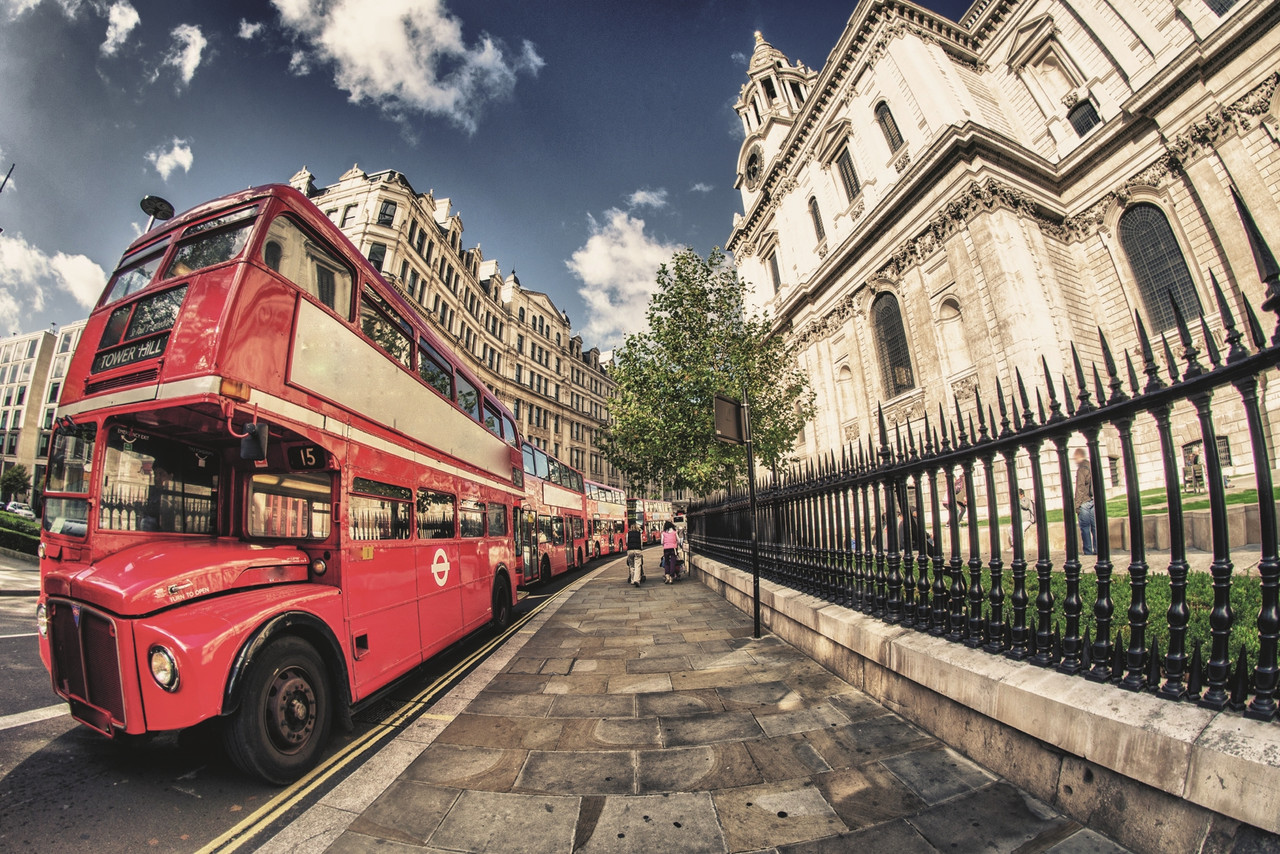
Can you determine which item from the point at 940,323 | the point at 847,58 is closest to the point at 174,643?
the point at 940,323

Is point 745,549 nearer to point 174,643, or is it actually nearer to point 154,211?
point 174,643

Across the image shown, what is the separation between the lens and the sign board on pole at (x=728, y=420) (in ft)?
20.4

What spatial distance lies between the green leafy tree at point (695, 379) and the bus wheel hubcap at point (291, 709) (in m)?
12.2

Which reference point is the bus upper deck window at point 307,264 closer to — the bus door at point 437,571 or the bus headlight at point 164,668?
the bus door at point 437,571

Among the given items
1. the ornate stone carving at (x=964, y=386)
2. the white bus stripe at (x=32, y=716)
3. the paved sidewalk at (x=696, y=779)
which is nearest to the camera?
the paved sidewalk at (x=696, y=779)

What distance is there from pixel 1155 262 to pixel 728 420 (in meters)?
20.7

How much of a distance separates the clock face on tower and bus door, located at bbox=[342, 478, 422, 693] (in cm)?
3754

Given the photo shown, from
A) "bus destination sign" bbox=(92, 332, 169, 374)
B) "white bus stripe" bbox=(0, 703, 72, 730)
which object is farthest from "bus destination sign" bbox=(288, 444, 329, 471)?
"white bus stripe" bbox=(0, 703, 72, 730)

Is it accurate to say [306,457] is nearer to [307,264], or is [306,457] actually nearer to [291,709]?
[307,264]

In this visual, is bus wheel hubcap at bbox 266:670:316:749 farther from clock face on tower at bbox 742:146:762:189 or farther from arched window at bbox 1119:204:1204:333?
clock face on tower at bbox 742:146:762:189

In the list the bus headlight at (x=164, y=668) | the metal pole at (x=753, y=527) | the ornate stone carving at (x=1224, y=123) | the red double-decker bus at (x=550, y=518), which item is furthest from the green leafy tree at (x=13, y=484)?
A: the ornate stone carving at (x=1224, y=123)

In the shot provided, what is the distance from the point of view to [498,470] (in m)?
8.57

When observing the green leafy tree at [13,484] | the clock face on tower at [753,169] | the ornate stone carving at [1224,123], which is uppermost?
the clock face on tower at [753,169]

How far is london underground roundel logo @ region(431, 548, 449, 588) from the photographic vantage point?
552 cm
